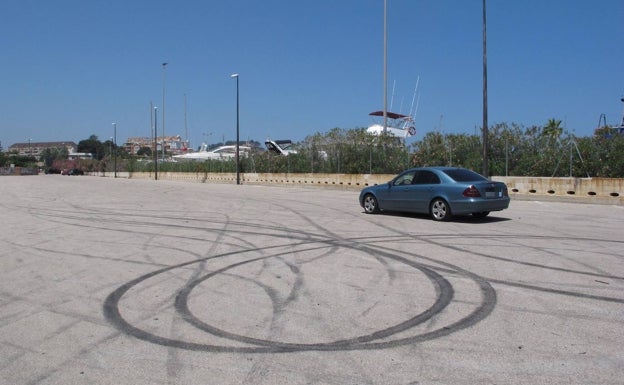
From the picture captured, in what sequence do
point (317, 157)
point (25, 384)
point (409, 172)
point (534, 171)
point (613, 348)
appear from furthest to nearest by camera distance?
point (317, 157) → point (534, 171) → point (409, 172) → point (613, 348) → point (25, 384)

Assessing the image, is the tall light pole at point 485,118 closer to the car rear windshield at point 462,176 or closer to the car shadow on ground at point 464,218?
the car shadow on ground at point 464,218

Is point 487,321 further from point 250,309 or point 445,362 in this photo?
point 250,309

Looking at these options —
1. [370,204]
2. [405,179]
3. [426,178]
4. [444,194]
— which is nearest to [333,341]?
[444,194]

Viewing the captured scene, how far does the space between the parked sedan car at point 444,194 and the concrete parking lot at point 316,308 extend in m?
1.99

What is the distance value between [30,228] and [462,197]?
10.3 m

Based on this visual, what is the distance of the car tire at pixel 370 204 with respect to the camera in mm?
15810

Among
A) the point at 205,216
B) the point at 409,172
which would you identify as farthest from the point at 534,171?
the point at 205,216

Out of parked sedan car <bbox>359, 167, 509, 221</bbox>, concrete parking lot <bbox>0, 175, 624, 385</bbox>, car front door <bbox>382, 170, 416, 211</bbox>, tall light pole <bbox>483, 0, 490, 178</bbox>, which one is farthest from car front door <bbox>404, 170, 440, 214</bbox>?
tall light pole <bbox>483, 0, 490, 178</bbox>

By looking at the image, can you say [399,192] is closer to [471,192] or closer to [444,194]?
[444,194]

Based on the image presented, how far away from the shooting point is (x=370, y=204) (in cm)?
1598

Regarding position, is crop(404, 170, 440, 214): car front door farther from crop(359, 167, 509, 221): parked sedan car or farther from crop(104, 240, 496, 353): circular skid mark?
crop(104, 240, 496, 353): circular skid mark

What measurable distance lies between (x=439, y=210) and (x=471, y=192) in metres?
0.95

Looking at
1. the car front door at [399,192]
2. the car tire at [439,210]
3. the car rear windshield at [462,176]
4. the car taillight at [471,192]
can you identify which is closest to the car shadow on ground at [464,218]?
the car tire at [439,210]

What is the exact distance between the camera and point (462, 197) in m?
13.2
